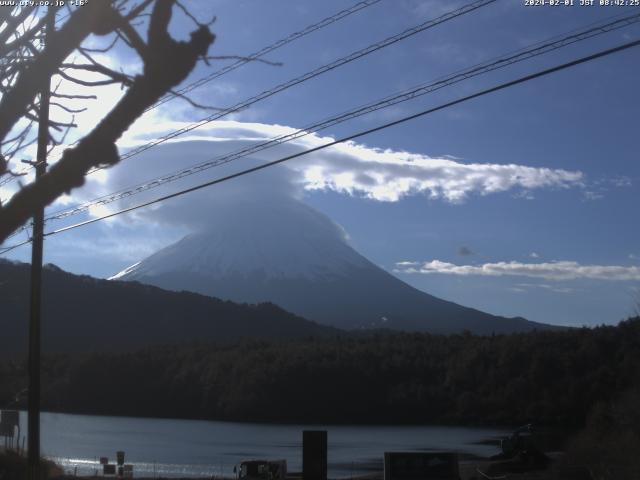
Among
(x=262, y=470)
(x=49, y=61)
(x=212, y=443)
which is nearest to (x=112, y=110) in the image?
(x=49, y=61)

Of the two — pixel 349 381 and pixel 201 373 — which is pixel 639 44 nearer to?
pixel 349 381

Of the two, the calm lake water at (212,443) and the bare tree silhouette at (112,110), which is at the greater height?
the bare tree silhouette at (112,110)

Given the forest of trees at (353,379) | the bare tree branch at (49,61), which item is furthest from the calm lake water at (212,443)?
the bare tree branch at (49,61)

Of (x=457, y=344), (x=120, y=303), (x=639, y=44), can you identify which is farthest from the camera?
(x=120, y=303)

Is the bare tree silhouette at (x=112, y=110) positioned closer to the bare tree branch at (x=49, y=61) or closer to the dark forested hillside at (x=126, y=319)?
the bare tree branch at (x=49, y=61)

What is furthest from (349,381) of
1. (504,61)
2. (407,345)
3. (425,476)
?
(504,61)

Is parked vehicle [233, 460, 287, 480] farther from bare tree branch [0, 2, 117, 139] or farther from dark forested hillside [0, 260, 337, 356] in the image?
dark forested hillside [0, 260, 337, 356]
